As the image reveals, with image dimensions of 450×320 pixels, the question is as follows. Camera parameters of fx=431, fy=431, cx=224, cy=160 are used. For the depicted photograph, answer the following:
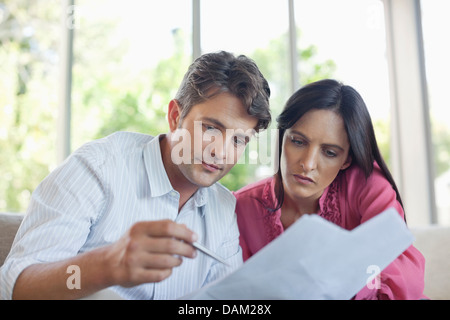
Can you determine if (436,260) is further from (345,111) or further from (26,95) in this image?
(26,95)

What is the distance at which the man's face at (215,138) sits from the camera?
3.17 feet

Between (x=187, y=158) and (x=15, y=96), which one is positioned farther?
(x=15, y=96)

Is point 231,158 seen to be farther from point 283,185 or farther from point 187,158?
point 283,185

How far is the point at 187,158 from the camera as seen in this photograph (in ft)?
3.31

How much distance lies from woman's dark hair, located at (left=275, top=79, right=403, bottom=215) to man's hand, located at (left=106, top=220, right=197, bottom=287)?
641 mm

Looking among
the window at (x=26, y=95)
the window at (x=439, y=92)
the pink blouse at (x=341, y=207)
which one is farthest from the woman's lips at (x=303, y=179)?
the window at (x=26, y=95)

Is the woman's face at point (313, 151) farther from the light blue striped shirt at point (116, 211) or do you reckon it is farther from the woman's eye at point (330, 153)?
the light blue striped shirt at point (116, 211)

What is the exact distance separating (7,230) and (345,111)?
101cm

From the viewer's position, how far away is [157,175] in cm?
103

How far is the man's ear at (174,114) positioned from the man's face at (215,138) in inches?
4.1

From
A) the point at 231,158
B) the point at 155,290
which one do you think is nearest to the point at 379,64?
the point at 231,158

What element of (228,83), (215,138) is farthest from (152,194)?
(228,83)

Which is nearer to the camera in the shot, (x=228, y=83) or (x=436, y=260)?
(x=228, y=83)
